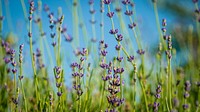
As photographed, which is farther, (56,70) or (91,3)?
(91,3)

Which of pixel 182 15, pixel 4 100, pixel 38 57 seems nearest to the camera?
pixel 4 100

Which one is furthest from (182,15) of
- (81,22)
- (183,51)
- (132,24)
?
(132,24)

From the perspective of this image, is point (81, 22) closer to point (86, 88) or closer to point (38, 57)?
point (38, 57)

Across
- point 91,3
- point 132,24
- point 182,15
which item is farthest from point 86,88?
point 182,15

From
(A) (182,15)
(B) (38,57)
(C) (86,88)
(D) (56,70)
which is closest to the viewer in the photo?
(D) (56,70)

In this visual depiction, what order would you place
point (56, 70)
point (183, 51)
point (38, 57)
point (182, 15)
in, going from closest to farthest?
1. point (56, 70)
2. point (38, 57)
3. point (183, 51)
4. point (182, 15)

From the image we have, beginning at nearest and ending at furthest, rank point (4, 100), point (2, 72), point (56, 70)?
point (56, 70), point (4, 100), point (2, 72)

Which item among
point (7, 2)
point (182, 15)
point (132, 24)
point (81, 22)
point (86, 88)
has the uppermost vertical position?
point (182, 15)

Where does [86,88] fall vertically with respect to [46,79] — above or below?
below

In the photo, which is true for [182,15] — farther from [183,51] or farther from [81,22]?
[81,22]
